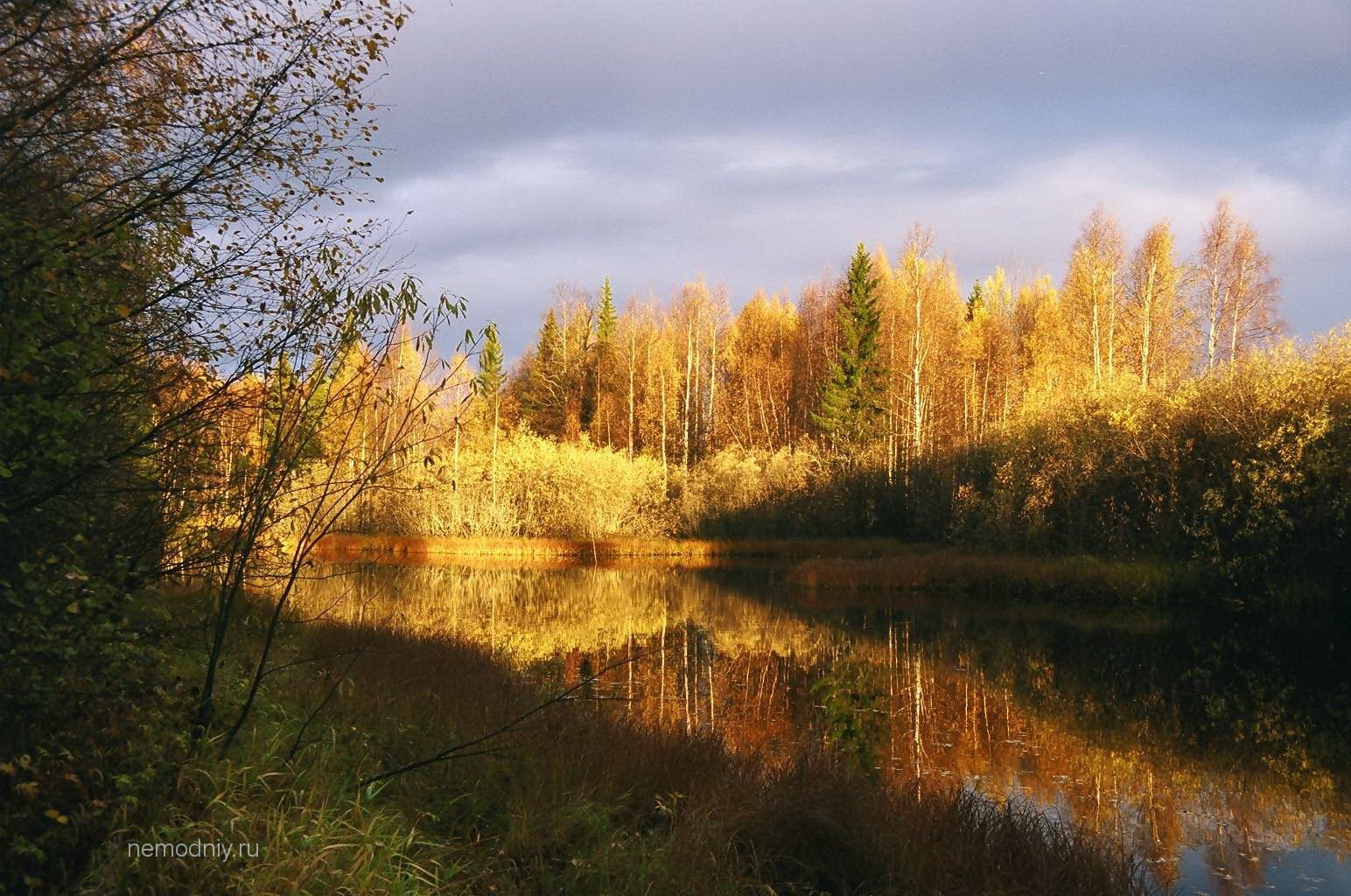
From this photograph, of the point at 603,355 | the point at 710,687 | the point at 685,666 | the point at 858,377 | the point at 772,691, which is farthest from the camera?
the point at 603,355

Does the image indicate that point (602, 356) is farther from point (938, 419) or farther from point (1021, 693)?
point (1021, 693)

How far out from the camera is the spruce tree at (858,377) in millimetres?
43531

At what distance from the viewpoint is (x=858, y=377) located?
43906 millimetres

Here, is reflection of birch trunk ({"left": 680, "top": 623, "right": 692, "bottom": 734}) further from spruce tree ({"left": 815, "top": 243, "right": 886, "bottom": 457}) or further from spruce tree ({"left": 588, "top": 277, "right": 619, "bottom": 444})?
spruce tree ({"left": 588, "top": 277, "right": 619, "bottom": 444})

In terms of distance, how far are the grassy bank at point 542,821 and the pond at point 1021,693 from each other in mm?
832

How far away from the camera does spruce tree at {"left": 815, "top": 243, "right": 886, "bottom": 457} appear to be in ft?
143

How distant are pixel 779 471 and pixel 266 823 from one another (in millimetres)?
38018

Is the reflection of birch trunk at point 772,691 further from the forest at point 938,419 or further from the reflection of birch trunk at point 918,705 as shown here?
the forest at point 938,419

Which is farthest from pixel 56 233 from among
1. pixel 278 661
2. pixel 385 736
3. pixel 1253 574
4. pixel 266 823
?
pixel 1253 574

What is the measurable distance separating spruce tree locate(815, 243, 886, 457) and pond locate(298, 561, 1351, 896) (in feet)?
55.1

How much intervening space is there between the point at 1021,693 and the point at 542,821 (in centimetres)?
1050

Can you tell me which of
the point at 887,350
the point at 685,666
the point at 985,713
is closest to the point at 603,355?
the point at 887,350

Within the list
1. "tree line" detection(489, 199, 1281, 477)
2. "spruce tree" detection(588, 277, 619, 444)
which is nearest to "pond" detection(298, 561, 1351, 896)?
"tree line" detection(489, 199, 1281, 477)

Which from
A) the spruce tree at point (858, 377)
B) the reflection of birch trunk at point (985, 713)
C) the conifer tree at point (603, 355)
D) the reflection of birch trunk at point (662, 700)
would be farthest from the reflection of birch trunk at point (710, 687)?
the conifer tree at point (603, 355)
